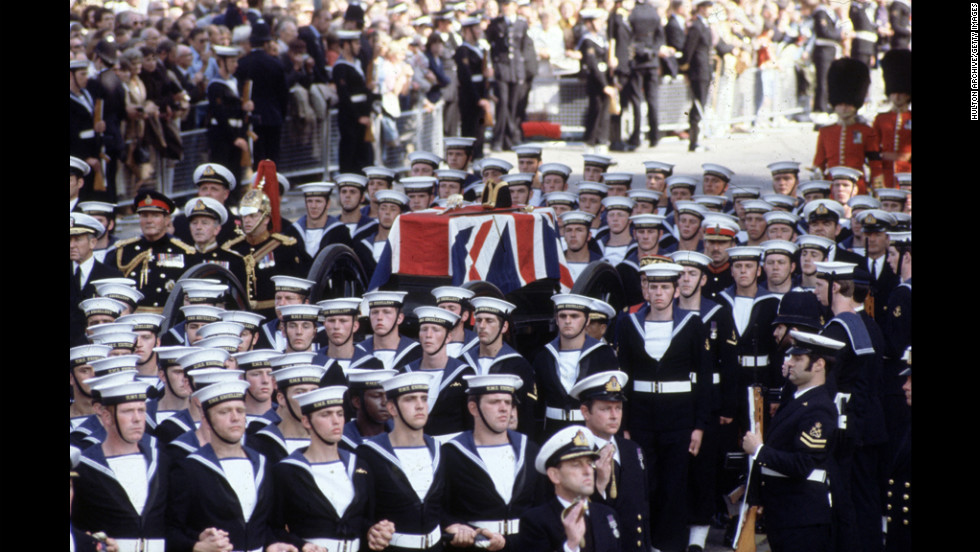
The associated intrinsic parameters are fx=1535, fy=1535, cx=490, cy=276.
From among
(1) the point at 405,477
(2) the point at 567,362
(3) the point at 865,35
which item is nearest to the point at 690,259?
(2) the point at 567,362

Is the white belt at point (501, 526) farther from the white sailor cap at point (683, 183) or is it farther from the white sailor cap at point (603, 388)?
the white sailor cap at point (683, 183)

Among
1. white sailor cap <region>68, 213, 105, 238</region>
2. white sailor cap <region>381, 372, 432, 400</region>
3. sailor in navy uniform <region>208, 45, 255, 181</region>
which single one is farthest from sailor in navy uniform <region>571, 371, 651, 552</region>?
sailor in navy uniform <region>208, 45, 255, 181</region>

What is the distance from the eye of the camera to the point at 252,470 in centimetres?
794

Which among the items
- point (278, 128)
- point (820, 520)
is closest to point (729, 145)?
point (278, 128)

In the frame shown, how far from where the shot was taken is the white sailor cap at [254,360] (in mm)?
9133

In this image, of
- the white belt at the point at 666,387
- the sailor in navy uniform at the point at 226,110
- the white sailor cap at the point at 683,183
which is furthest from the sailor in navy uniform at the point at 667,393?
the sailor in navy uniform at the point at 226,110

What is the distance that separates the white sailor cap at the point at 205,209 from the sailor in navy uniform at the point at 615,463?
5040mm

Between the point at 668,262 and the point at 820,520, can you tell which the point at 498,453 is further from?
the point at 668,262

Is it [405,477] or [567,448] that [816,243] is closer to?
[405,477]

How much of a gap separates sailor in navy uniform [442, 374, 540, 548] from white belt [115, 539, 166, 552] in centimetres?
155

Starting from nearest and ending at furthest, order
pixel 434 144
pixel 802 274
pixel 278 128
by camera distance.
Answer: pixel 802 274, pixel 278 128, pixel 434 144

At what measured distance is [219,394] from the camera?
7945 millimetres

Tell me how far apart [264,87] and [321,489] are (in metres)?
10.3
